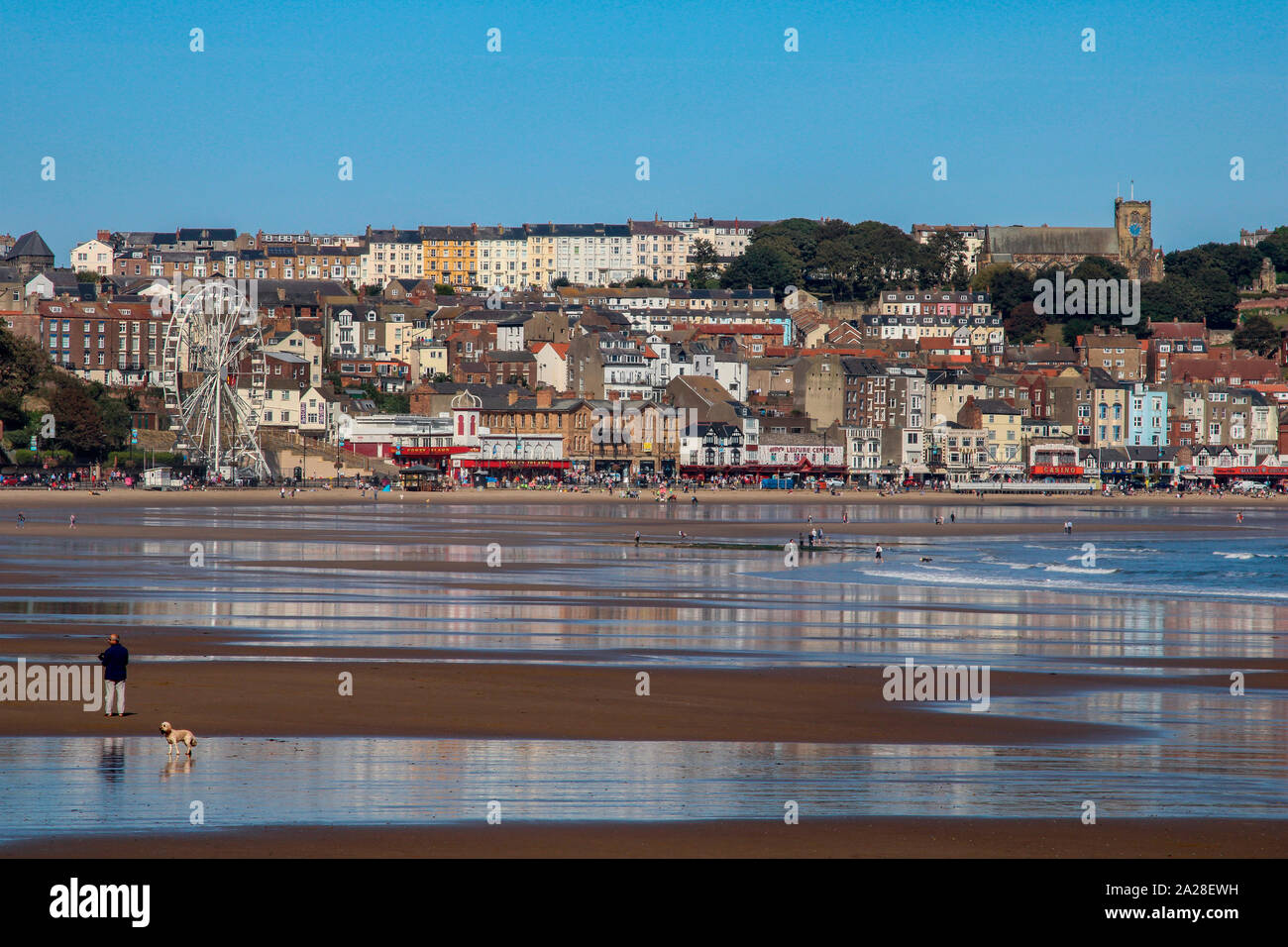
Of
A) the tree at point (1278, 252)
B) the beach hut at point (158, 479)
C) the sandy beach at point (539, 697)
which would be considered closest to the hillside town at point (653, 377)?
the beach hut at point (158, 479)

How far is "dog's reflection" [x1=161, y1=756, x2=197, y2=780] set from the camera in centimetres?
1251

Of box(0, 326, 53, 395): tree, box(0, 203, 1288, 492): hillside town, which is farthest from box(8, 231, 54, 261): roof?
box(0, 326, 53, 395): tree

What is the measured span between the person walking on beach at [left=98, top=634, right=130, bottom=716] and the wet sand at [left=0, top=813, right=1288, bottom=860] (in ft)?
15.8

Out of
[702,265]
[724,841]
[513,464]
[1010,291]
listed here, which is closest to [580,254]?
[702,265]

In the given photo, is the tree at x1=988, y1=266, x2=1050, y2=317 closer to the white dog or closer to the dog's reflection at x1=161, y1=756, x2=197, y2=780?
the white dog

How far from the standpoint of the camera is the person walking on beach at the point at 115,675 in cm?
1494

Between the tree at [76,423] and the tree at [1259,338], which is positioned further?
the tree at [1259,338]

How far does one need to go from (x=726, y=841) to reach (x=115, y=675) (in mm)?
7221

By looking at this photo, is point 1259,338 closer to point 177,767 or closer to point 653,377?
point 653,377

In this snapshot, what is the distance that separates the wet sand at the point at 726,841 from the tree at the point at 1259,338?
14805cm

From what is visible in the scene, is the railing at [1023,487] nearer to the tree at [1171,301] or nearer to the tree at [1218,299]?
the tree at [1171,301]
